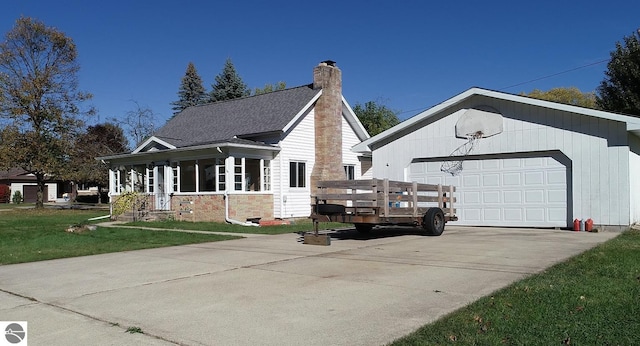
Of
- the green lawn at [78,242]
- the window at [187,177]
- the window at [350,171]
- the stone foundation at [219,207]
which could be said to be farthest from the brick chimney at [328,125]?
the green lawn at [78,242]

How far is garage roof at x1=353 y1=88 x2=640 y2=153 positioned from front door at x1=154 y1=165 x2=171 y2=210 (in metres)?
8.74

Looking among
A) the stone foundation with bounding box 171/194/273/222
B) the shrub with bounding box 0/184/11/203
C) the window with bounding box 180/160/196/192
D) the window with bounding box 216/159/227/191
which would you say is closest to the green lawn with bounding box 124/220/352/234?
the stone foundation with bounding box 171/194/273/222

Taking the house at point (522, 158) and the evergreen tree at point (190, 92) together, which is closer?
the house at point (522, 158)

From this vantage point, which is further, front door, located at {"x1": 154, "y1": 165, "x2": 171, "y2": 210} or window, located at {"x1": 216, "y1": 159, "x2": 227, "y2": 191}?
front door, located at {"x1": 154, "y1": 165, "x2": 171, "y2": 210}

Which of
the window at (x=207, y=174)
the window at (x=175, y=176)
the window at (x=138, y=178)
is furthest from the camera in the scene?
the window at (x=138, y=178)

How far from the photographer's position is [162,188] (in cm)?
2353

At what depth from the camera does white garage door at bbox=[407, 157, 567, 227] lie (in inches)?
634

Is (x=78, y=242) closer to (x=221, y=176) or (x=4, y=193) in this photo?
(x=221, y=176)

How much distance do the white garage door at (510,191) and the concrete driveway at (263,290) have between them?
365 cm

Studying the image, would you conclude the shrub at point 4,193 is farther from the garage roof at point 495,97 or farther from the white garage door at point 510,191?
the white garage door at point 510,191

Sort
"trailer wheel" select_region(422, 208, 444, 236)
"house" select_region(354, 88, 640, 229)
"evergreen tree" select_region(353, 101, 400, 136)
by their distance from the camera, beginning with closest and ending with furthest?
1. "trailer wheel" select_region(422, 208, 444, 236)
2. "house" select_region(354, 88, 640, 229)
3. "evergreen tree" select_region(353, 101, 400, 136)

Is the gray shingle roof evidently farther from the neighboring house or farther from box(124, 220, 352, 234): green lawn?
the neighboring house

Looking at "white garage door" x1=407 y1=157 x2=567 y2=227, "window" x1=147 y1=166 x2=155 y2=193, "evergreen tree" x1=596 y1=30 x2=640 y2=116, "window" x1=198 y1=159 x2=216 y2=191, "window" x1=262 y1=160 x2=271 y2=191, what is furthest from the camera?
"evergreen tree" x1=596 y1=30 x2=640 y2=116

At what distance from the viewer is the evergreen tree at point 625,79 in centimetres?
2861
